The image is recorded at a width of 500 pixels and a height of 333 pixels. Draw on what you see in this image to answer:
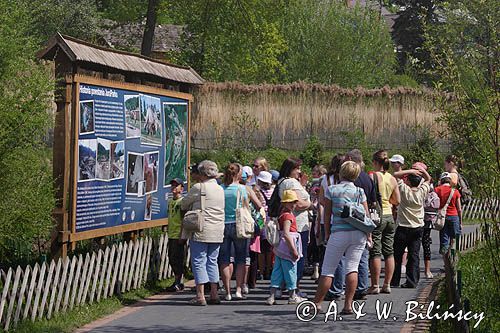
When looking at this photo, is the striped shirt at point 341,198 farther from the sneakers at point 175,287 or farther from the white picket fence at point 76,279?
the sneakers at point 175,287

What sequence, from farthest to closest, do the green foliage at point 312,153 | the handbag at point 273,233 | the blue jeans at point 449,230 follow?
1. the green foliage at point 312,153
2. the blue jeans at point 449,230
3. the handbag at point 273,233

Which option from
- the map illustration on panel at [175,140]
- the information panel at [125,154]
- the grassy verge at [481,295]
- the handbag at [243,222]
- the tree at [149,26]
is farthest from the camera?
the tree at [149,26]

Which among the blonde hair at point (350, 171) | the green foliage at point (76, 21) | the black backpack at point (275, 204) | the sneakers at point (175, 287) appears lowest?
the sneakers at point (175, 287)

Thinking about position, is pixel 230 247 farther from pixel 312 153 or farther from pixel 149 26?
pixel 149 26

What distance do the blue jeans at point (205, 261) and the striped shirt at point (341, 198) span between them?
2.18m

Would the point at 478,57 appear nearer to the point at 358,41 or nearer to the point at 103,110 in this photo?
the point at 103,110

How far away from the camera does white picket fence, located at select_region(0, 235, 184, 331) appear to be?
1159cm

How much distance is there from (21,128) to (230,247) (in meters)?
3.98

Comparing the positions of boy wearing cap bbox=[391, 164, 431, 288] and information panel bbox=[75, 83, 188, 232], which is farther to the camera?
boy wearing cap bbox=[391, 164, 431, 288]

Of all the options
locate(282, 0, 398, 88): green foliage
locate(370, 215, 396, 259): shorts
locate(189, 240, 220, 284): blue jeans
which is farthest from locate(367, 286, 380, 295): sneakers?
locate(282, 0, 398, 88): green foliage

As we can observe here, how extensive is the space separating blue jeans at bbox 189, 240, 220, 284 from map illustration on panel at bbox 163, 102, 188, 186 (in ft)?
9.55

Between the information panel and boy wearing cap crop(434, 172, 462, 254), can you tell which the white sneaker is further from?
boy wearing cap crop(434, 172, 462, 254)

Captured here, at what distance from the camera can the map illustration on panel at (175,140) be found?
17.4 m

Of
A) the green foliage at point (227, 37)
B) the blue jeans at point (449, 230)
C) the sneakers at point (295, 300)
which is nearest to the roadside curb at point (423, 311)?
the blue jeans at point (449, 230)
